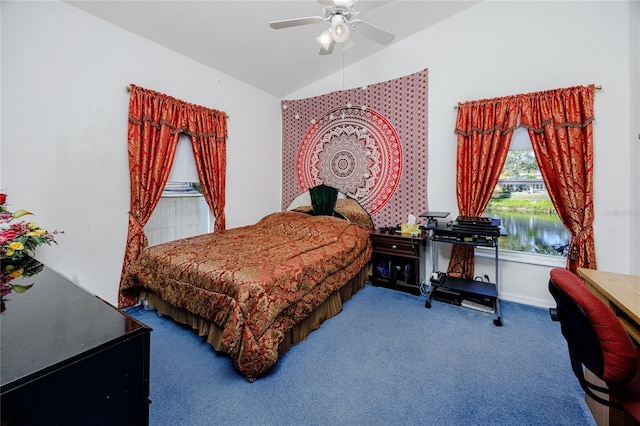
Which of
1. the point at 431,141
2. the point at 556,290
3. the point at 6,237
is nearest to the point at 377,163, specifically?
the point at 431,141

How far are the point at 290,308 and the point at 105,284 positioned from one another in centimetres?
207

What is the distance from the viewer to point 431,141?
3.38 metres

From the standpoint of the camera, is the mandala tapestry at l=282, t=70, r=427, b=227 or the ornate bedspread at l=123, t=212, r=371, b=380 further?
the mandala tapestry at l=282, t=70, r=427, b=227

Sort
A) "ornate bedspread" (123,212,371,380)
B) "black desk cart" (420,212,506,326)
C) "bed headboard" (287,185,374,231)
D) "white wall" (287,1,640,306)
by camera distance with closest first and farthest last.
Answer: "ornate bedspread" (123,212,371,380), "white wall" (287,1,640,306), "black desk cart" (420,212,506,326), "bed headboard" (287,185,374,231)

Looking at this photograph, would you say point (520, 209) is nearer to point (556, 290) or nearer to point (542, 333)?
point (542, 333)

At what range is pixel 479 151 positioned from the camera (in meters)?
3.02

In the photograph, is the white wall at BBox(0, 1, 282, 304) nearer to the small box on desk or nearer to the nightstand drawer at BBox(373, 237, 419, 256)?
the nightstand drawer at BBox(373, 237, 419, 256)

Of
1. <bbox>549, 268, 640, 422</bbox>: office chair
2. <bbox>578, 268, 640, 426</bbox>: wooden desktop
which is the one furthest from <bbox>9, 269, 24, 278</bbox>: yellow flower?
<bbox>578, 268, 640, 426</bbox>: wooden desktop

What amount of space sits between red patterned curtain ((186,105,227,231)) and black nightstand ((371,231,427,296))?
2140mm

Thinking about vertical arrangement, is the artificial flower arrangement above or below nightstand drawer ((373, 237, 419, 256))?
above

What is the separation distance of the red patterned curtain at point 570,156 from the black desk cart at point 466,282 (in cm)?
66

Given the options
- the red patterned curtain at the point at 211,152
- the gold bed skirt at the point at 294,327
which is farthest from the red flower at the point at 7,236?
the red patterned curtain at the point at 211,152

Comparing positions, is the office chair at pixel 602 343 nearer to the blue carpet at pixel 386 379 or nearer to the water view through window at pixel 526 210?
the blue carpet at pixel 386 379

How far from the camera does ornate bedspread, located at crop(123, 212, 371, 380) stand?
5.81 ft
